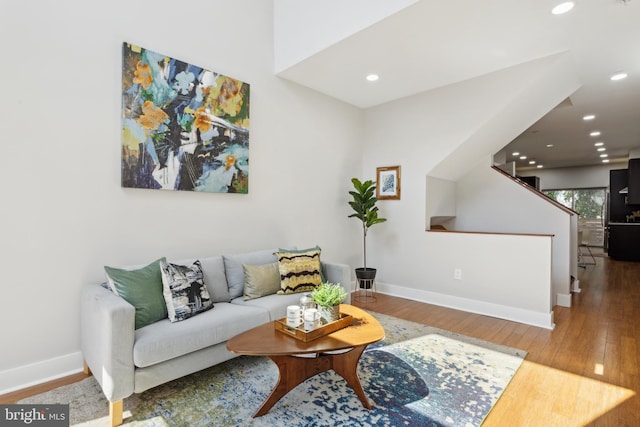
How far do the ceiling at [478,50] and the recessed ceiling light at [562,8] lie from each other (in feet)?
0.14

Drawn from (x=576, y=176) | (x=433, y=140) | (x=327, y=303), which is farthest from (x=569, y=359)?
(x=576, y=176)

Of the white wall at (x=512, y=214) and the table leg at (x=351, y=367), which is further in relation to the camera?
the white wall at (x=512, y=214)

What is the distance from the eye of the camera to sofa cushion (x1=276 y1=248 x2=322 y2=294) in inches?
118

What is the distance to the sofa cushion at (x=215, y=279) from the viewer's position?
8.93 feet

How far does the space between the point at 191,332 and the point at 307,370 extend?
0.79 meters

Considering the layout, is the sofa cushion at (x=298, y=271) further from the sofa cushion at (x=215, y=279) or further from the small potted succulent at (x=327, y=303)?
the small potted succulent at (x=327, y=303)

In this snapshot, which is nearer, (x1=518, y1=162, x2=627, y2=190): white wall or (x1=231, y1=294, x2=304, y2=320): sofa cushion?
(x1=231, y1=294, x2=304, y2=320): sofa cushion

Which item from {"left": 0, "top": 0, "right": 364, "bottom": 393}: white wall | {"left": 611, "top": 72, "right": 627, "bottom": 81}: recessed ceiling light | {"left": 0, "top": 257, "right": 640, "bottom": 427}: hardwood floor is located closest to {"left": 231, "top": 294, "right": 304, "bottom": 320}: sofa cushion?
{"left": 0, "top": 0, "right": 364, "bottom": 393}: white wall

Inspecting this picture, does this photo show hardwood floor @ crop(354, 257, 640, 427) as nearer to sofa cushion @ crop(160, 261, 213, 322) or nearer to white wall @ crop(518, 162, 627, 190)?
sofa cushion @ crop(160, 261, 213, 322)

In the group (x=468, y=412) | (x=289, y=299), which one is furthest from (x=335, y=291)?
(x=468, y=412)

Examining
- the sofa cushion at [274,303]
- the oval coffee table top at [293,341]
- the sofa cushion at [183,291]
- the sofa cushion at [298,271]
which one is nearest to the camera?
the oval coffee table top at [293,341]

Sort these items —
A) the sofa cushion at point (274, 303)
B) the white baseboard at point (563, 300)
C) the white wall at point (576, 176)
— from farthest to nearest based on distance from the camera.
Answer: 1. the white wall at point (576, 176)
2. the white baseboard at point (563, 300)
3. the sofa cushion at point (274, 303)

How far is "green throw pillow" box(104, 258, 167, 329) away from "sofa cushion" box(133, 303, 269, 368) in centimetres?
7

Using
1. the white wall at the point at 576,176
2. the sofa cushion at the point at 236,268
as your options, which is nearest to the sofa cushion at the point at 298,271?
the sofa cushion at the point at 236,268
